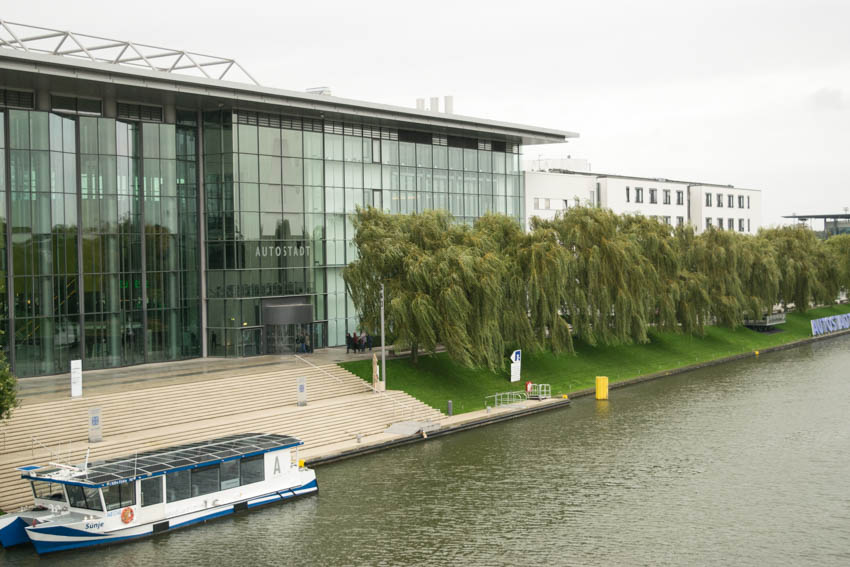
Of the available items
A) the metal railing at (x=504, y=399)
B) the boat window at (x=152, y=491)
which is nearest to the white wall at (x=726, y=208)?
the metal railing at (x=504, y=399)

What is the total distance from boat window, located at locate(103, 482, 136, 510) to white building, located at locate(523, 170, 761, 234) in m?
40.8

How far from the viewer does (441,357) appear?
53.5 metres

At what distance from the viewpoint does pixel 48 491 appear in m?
29.9

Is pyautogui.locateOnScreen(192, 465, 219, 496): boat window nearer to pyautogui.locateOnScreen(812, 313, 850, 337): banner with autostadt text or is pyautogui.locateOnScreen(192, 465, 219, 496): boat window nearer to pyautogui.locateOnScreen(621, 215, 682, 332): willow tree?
pyautogui.locateOnScreen(621, 215, 682, 332): willow tree

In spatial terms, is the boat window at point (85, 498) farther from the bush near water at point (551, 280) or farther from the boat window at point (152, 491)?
the bush near water at point (551, 280)

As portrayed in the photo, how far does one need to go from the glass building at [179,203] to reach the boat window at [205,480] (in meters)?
20.6

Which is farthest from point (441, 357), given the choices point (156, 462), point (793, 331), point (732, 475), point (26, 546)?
point (793, 331)

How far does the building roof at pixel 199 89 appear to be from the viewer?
43844 mm

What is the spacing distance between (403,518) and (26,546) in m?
11.7

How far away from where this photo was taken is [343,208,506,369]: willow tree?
1864 inches

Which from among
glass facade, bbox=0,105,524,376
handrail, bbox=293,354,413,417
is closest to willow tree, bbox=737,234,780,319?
glass facade, bbox=0,105,524,376

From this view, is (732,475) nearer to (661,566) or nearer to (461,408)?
(661,566)

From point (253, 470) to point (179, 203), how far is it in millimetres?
26226

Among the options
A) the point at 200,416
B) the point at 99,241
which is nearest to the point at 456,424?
the point at 200,416
